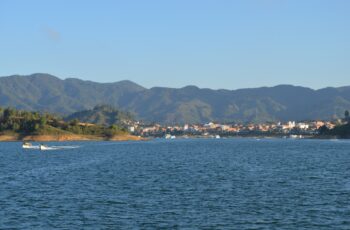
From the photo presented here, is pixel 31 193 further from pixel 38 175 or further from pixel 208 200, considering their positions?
pixel 38 175

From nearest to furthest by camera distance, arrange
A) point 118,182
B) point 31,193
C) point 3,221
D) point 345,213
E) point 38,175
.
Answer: point 3,221, point 345,213, point 31,193, point 118,182, point 38,175

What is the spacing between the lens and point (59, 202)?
211 ft

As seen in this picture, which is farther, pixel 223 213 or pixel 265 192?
A: pixel 265 192

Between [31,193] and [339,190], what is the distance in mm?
35911

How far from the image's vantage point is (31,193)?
72250 millimetres

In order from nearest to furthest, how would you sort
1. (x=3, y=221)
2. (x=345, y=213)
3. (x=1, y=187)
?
1. (x=3, y=221)
2. (x=345, y=213)
3. (x=1, y=187)

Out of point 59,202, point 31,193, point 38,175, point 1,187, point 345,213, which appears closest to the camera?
point 345,213

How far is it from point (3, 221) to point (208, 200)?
71.9ft

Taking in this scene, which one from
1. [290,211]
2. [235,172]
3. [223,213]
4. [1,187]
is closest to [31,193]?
[1,187]

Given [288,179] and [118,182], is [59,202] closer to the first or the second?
[118,182]

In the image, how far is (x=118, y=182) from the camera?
8606cm

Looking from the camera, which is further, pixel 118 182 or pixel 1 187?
pixel 118 182

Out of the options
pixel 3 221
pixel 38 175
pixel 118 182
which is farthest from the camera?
pixel 38 175

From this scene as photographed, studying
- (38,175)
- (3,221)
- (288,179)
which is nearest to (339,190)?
(288,179)
